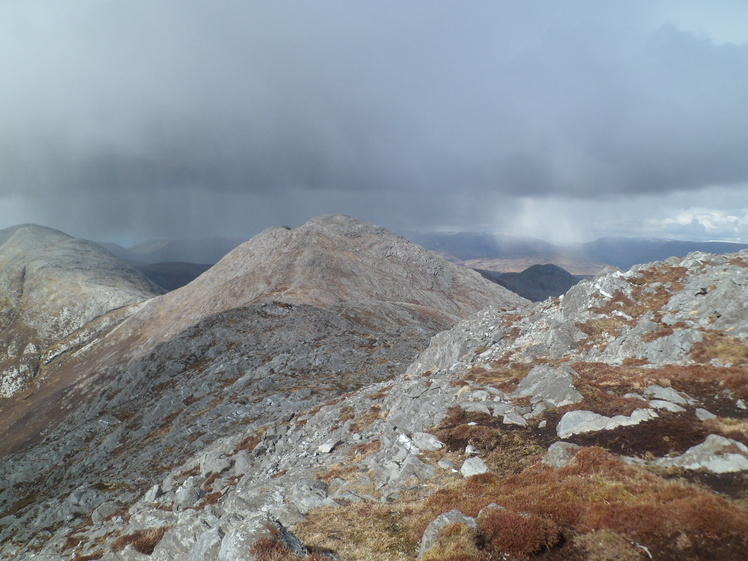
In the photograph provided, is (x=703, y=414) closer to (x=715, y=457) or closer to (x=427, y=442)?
(x=715, y=457)

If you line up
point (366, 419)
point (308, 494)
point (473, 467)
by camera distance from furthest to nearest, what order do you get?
point (366, 419)
point (308, 494)
point (473, 467)

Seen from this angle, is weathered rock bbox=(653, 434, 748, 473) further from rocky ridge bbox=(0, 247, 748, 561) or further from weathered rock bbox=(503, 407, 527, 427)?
weathered rock bbox=(503, 407, 527, 427)

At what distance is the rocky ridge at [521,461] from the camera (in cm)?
1141

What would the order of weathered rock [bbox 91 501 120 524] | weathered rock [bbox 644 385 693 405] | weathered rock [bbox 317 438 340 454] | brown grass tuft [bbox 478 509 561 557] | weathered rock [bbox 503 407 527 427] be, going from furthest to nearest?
weathered rock [bbox 91 501 120 524] → weathered rock [bbox 317 438 340 454] → weathered rock [bbox 503 407 527 427] → weathered rock [bbox 644 385 693 405] → brown grass tuft [bbox 478 509 561 557]

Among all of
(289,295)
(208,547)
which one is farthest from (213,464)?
(289,295)

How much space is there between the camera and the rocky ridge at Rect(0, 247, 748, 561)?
11406mm

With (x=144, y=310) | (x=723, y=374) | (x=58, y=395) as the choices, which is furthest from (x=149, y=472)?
(x=144, y=310)

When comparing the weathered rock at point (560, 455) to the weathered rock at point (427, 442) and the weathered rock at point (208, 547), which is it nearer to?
the weathered rock at point (427, 442)

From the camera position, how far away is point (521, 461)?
1806 cm

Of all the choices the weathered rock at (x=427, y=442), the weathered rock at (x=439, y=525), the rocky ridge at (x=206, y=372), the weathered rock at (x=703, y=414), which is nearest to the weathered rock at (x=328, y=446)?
the rocky ridge at (x=206, y=372)

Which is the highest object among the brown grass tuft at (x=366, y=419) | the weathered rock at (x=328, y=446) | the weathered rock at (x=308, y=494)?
the weathered rock at (x=308, y=494)

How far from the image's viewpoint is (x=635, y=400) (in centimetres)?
1989

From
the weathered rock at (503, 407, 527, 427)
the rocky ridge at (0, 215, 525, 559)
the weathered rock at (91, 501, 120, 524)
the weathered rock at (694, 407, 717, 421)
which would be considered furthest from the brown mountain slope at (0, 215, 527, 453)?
the weathered rock at (694, 407, 717, 421)

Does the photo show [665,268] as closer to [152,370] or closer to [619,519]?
[619,519]
